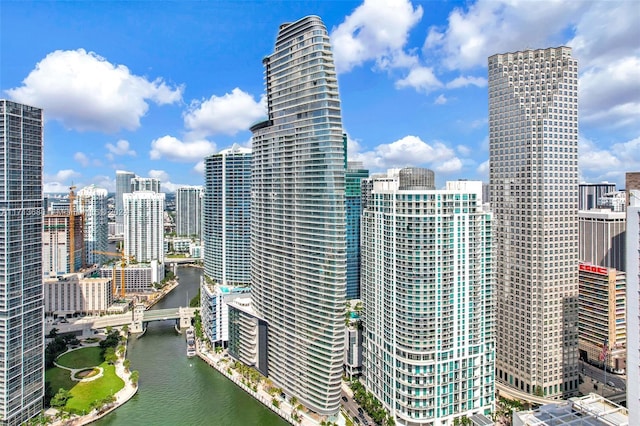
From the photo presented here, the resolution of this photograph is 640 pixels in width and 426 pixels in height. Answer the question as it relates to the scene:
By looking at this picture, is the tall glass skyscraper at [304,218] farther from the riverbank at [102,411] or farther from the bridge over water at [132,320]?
the bridge over water at [132,320]

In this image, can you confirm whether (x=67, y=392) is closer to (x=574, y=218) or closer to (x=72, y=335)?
(x=72, y=335)

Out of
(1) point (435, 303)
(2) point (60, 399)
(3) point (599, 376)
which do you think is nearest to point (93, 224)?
(2) point (60, 399)

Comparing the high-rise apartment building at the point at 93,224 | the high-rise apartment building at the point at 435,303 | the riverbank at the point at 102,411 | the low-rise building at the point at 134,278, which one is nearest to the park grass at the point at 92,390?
the riverbank at the point at 102,411

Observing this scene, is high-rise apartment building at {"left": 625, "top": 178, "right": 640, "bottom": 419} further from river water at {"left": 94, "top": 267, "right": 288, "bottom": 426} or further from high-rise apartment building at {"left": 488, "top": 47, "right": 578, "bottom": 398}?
river water at {"left": 94, "top": 267, "right": 288, "bottom": 426}

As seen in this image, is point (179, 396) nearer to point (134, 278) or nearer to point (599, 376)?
point (599, 376)

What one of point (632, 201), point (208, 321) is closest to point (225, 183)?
point (208, 321)

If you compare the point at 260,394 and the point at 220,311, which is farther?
the point at 220,311
